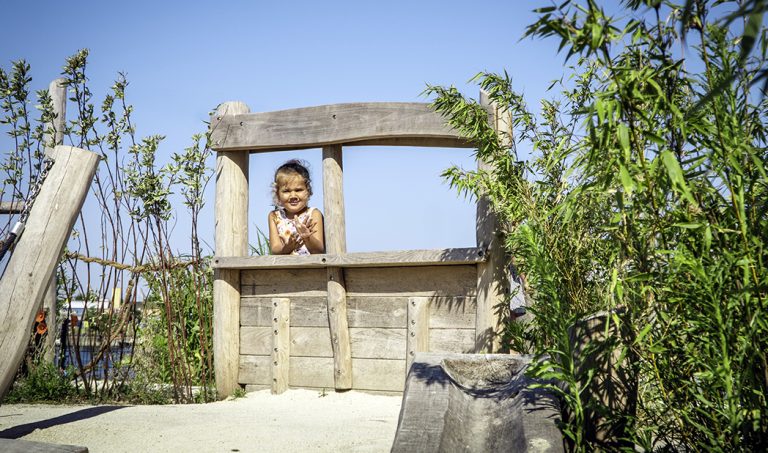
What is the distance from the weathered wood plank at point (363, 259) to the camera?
19.8 ft

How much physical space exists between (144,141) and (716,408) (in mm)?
5966

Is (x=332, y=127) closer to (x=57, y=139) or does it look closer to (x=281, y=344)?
(x=281, y=344)

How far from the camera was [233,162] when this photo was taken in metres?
7.23

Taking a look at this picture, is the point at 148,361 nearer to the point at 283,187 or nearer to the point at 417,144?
the point at 283,187

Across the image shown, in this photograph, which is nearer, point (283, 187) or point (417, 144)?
point (417, 144)

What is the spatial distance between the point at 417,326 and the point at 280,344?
1.44 meters

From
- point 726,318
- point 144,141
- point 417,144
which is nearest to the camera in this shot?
point 726,318

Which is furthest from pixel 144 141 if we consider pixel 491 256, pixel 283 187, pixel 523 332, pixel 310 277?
pixel 523 332

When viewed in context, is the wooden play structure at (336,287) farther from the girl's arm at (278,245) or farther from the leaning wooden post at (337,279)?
the girl's arm at (278,245)

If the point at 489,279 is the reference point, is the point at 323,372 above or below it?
below

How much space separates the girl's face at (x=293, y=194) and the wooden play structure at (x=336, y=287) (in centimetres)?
38

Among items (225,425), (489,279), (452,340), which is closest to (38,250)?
(225,425)

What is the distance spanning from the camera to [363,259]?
20.9 feet

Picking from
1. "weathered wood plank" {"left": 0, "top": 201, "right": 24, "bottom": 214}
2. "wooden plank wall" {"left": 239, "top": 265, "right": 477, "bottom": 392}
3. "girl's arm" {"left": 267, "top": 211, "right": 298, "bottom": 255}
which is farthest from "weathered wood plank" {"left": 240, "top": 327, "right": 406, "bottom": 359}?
"weathered wood plank" {"left": 0, "top": 201, "right": 24, "bottom": 214}
